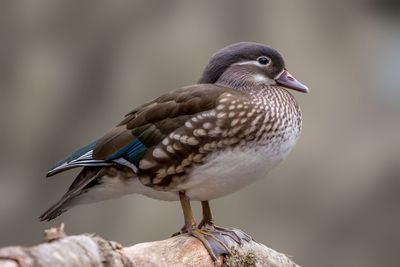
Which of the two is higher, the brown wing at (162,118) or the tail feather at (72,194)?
the brown wing at (162,118)

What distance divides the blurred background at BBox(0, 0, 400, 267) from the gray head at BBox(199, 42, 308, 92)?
168 centimetres

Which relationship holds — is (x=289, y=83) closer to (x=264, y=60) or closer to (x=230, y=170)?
(x=264, y=60)

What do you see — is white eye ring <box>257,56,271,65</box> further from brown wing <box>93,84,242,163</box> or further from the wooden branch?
the wooden branch

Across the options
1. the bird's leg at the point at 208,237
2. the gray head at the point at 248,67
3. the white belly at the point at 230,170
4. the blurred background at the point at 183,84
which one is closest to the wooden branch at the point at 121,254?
the bird's leg at the point at 208,237

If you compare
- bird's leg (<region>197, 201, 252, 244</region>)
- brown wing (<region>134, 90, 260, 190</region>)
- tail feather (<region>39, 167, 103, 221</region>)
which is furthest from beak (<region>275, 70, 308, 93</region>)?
tail feather (<region>39, 167, 103, 221</region>)

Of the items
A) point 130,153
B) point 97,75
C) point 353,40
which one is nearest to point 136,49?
point 97,75

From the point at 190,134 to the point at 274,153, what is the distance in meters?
0.19

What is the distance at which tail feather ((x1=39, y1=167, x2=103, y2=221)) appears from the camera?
4.43 ft

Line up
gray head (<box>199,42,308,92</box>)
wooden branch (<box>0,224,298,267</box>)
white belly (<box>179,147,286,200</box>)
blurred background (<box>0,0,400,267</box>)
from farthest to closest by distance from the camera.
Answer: blurred background (<box>0,0,400,267</box>) < gray head (<box>199,42,308,92</box>) < white belly (<box>179,147,286,200</box>) < wooden branch (<box>0,224,298,267</box>)

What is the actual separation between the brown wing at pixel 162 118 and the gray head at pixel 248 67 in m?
0.06

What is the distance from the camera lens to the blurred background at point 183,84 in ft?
10.2

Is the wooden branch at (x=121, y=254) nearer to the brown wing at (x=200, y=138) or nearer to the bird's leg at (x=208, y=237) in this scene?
the bird's leg at (x=208, y=237)

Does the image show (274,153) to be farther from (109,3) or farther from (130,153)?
(109,3)

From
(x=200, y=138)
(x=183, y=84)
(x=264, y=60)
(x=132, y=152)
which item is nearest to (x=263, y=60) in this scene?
(x=264, y=60)
